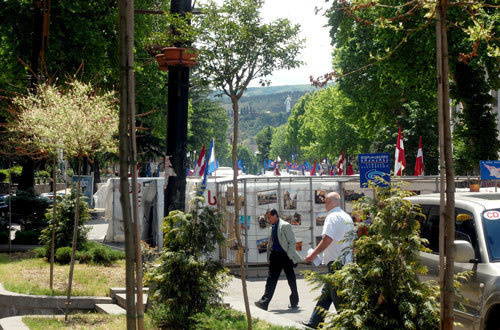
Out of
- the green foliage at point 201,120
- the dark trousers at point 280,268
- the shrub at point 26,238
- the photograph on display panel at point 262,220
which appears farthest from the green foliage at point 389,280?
the green foliage at point 201,120

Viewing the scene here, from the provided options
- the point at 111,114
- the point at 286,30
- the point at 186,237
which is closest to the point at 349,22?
the point at 286,30

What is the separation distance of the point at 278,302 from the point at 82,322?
4397 mm

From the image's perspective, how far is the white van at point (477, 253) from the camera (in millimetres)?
6613

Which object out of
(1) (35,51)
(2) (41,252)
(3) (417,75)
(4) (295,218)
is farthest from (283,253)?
(3) (417,75)

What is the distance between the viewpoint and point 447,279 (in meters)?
4.32

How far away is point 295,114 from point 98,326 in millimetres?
141627

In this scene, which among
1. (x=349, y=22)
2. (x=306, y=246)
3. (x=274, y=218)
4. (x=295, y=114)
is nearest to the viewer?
(x=349, y=22)

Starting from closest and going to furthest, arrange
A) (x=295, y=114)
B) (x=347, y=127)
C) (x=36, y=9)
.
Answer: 1. (x=36, y=9)
2. (x=347, y=127)
3. (x=295, y=114)

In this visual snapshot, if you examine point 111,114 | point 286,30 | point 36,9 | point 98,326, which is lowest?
point 98,326

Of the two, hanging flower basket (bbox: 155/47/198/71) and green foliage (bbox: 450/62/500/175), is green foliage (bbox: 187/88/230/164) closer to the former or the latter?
green foliage (bbox: 450/62/500/175)

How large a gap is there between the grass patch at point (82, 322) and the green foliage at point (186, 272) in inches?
13.5

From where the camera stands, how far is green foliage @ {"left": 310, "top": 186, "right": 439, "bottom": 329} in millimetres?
5680

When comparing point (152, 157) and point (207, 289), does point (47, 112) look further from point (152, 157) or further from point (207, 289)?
point (152, 157)

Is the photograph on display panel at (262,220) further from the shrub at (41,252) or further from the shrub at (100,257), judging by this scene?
the shrub at (41,252)
